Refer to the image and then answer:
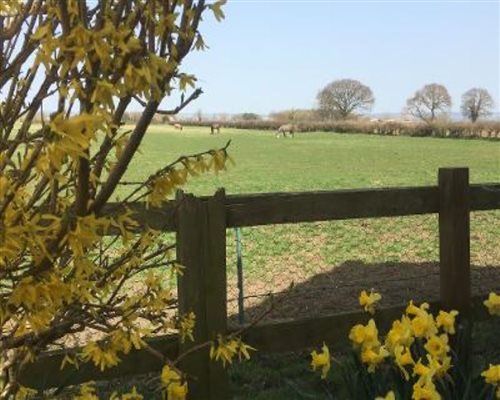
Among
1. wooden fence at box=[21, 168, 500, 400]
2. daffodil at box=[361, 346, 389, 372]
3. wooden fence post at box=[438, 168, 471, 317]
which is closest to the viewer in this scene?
daffodil at box=[361, 346, 389, 372]

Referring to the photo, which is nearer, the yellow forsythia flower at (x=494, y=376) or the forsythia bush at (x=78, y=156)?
the forsythia bush at (x=78, y=156)

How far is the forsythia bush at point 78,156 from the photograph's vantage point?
136 cm

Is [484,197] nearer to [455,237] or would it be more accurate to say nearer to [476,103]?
[455,237]

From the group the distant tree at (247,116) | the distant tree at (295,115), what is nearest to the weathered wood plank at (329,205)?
the distant tree at (295,115)

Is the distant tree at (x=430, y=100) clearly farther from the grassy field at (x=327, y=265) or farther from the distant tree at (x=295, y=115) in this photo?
the grassy field at (x=327, y=265)

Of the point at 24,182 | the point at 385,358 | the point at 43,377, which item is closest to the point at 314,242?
the point at 43,377

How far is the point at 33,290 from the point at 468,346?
1941 millimetres

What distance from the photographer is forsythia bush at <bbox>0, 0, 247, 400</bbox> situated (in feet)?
4.45

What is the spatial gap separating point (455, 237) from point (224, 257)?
5.15 ft

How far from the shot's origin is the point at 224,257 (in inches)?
150

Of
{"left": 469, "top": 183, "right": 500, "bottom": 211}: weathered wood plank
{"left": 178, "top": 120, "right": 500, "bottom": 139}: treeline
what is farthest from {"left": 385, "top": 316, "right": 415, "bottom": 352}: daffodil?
{"left": 178, "top": 120, "right": 500, "bottom": 139}: treeline

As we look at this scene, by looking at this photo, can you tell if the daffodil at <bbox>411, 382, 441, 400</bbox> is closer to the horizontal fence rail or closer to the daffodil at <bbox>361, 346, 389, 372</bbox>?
the daffodil at <bbox>361, 346, 389, 372</bbox>

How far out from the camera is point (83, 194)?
1523 mm

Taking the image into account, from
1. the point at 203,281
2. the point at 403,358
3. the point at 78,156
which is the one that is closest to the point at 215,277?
the point at 203,281
